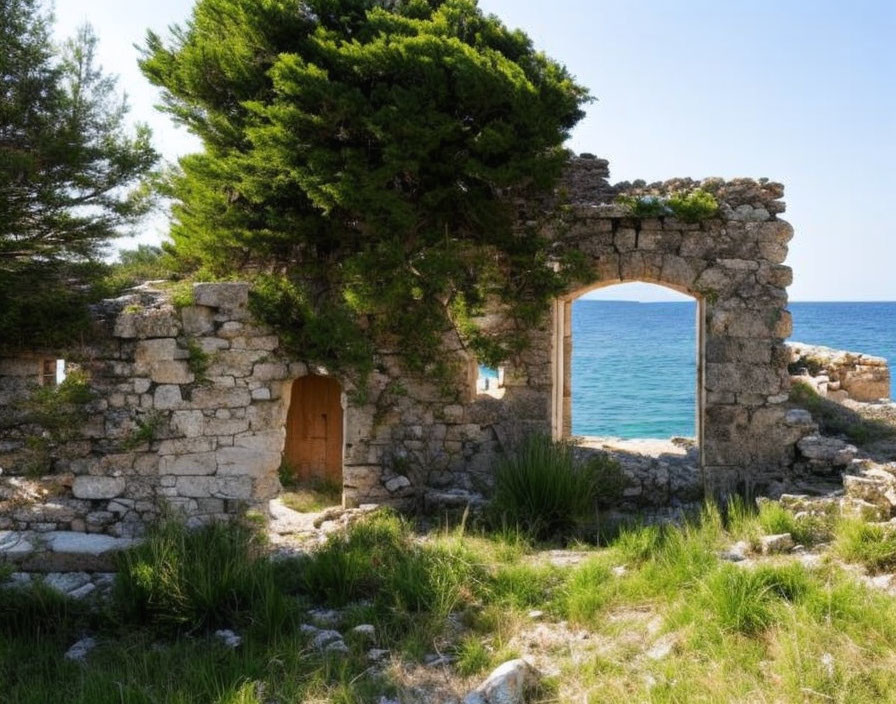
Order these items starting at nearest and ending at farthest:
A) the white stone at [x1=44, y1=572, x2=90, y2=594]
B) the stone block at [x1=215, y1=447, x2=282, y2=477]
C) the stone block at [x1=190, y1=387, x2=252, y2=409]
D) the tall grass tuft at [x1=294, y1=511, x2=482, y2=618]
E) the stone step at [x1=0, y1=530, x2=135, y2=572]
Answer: the tall grass tuft at [x1=294, y1=511, x2=482, y2=618] < the white stone at [x1=44, y1=572, x2=90, y2=594] < the stone step at [x1=0, y1=530, x2=135, y2=572] < the stone block at [x1=190, y1=387, x2=252, y2=409] < the stone block at [x1=215, y1=447, x2=282, y2=477]

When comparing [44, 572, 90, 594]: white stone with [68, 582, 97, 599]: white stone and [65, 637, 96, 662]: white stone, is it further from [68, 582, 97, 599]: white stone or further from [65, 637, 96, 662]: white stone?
[65, 637, 96, 662]: white stone

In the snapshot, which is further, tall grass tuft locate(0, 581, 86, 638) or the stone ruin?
the stone ruin

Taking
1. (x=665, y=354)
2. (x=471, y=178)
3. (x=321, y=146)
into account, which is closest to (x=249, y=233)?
(x=321, y=146)

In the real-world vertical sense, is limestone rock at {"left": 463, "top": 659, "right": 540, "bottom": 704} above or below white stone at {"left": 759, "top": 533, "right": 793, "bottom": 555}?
below

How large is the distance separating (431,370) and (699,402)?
3.00 m

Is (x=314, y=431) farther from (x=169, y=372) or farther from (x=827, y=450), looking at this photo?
(x=827, y=450)

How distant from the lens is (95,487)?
658cm

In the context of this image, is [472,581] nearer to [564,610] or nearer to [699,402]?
[564,610]

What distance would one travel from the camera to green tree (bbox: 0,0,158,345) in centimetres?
590

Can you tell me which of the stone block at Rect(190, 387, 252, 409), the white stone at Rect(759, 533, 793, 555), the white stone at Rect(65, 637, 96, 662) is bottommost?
the white stone at Rect(65, 637, 96, 662)

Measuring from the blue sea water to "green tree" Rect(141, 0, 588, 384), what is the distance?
255 inches

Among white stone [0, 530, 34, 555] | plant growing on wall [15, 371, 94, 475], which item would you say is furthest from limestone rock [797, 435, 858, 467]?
white stone [0, 530, 34, 555]

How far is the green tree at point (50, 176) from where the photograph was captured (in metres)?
5.90

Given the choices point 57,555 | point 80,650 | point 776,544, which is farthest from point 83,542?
point 776,544
